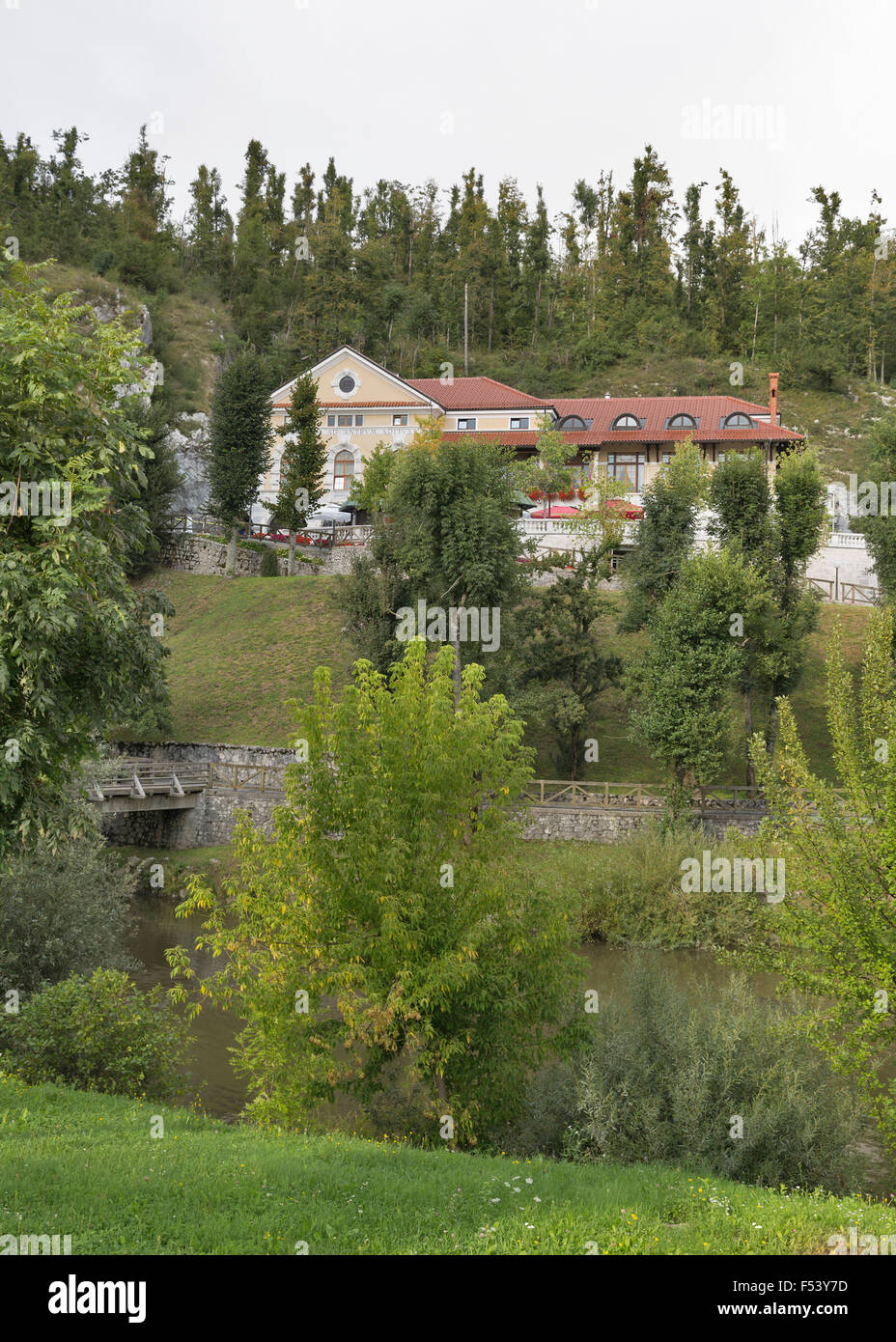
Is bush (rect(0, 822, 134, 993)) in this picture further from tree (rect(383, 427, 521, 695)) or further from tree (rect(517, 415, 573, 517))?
tree (rect(517, 415, 573, 517))

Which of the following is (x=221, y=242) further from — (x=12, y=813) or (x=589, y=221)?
(x=12, y=813)

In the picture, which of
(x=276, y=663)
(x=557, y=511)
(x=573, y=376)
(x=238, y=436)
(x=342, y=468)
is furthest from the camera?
(x=573, y=376)

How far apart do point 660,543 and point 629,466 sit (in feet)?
90.9

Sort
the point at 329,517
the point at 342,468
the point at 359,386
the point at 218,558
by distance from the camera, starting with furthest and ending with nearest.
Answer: the point at 342,468 → the point at 359,386 → the point at 329,517 → the point at 218,558

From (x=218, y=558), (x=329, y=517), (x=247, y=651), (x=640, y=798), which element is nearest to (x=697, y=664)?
(x=640, y=798)

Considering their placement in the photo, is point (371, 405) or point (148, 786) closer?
point (148, 786)

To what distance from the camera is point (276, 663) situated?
46938mm

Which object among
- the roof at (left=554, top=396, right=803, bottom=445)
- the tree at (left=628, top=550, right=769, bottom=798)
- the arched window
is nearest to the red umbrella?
the roof at (left=554, top=396, right=803, bottom=445)

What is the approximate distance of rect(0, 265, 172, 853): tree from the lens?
1014cm

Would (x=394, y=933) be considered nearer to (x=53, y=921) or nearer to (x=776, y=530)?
(x=53, y=921)

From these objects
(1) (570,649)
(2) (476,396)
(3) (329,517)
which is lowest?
(1) (570,649)

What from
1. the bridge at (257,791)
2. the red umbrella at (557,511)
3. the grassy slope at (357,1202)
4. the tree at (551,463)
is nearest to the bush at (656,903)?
A: the bridge at (257,791)

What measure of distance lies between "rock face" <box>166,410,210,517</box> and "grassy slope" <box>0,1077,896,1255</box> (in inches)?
2208
